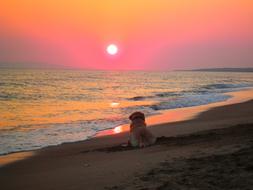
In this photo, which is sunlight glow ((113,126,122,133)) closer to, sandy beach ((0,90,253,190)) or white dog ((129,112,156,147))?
sandy beach ((0,90,253,190))

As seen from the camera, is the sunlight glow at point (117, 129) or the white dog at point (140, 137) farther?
the sunlight glow at point (117, 129)

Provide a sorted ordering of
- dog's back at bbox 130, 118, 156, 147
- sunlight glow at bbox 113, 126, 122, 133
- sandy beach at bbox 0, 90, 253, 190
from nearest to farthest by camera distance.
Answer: sandy beach at bbox 0, 90, 253, 190 → dog's back at bbox 130, 118, 156, 147 → sunlight glow at bbox 113, 126, 122, 133

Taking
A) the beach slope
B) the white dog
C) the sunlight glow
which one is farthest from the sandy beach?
the sunlight glow

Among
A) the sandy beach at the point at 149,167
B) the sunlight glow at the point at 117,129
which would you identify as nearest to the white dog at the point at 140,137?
the sandy beach at the point at 149,167

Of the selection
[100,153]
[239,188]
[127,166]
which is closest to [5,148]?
[100,153]

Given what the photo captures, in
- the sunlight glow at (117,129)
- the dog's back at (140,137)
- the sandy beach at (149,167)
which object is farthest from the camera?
the sunlight glow at (117,129)

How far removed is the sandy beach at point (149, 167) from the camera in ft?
17.8

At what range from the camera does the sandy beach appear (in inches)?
213

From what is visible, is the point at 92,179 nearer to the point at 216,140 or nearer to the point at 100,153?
the point at 100,153

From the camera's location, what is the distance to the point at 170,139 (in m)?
10.4

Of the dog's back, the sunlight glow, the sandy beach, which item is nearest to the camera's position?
the sandy beach

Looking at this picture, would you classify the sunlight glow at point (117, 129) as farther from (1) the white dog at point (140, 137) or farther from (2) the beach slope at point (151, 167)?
(1) the white dog at point (140, 137)

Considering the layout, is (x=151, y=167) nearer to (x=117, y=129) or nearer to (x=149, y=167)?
(x=149, y=167)

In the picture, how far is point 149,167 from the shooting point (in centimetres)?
664
